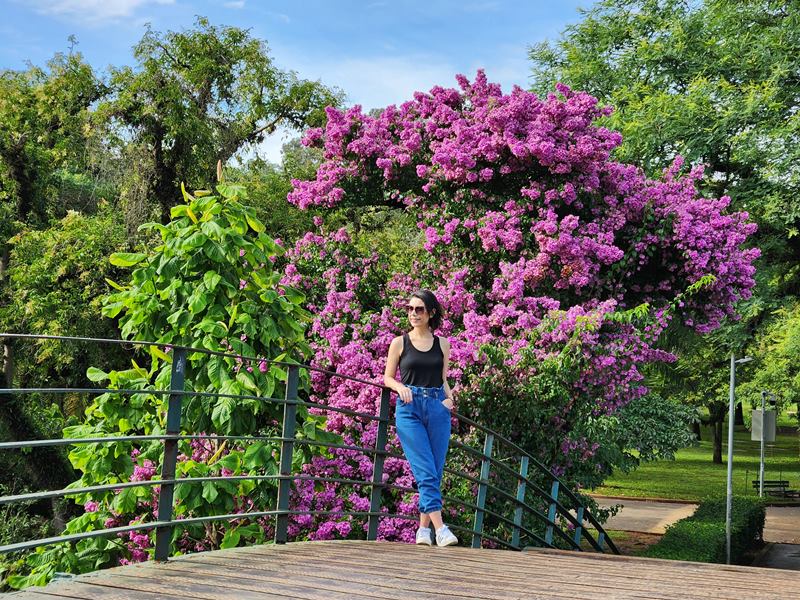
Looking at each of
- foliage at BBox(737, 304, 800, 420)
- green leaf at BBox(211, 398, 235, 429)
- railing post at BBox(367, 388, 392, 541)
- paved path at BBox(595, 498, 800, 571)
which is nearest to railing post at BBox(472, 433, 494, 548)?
railing post at BBox(367, 388, 392, 541)

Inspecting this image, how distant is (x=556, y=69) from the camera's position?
26.6m

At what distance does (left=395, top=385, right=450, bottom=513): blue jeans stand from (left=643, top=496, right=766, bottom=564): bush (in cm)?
850

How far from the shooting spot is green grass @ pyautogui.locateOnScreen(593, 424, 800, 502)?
33.1m

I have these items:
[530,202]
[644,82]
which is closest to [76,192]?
[644,82]

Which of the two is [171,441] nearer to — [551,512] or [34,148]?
[551,512]

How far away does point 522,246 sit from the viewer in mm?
12398

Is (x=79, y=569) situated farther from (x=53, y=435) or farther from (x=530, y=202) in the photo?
(x=53, y=435)

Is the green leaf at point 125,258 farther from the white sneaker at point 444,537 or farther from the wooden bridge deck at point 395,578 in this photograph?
the white sneaker at point 444,537

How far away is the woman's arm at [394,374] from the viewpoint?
21.4ft

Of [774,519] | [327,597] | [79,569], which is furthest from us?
[774,519]

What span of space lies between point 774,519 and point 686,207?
60.6 feet

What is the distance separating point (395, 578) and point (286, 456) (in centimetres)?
130

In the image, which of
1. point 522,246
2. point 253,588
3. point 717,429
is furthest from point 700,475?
point 253,588

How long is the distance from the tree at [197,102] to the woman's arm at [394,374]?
14.5 m
